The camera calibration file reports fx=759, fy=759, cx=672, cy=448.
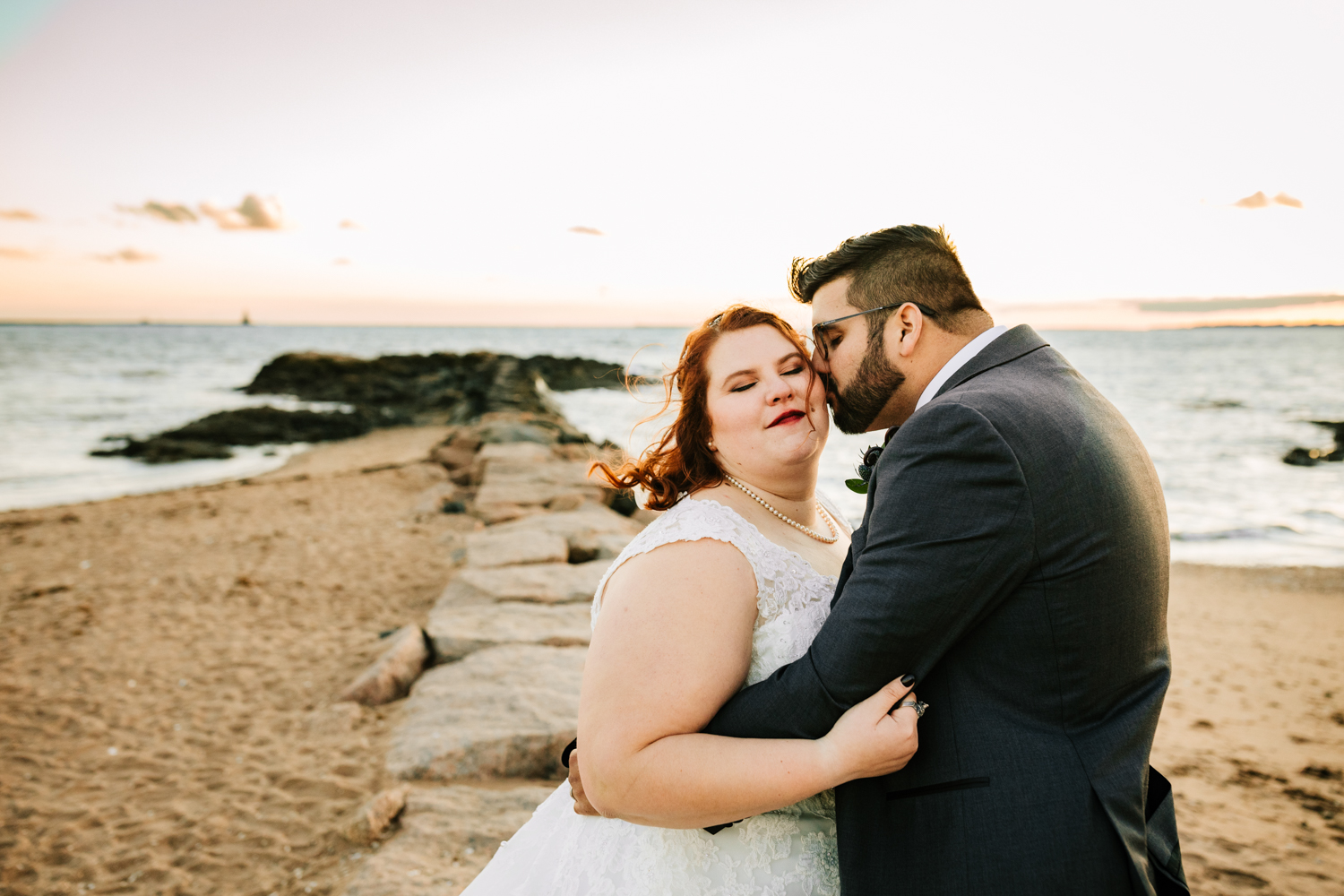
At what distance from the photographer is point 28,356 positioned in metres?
48.8

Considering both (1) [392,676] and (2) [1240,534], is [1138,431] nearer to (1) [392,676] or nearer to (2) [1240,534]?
(2) [1240,534]

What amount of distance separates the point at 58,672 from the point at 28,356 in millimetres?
57476

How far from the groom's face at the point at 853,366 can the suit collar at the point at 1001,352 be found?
1.00 feet

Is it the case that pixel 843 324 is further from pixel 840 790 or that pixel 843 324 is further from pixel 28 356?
pixel 28 356

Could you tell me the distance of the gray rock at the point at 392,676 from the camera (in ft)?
15.1

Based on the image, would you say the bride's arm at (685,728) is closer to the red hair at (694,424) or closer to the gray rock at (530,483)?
the red hair at (694,424)

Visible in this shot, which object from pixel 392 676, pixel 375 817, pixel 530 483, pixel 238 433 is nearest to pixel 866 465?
pixel 375 817

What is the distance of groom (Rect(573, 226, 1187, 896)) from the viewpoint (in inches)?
55.1

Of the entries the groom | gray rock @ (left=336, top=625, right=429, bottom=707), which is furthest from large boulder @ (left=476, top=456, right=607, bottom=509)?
the groom

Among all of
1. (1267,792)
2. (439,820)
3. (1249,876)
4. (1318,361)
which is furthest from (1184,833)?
(1318,361)

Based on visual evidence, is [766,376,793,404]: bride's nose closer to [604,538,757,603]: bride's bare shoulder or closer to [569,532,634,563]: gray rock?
[604,538,757,603]: bride's bare shoulder

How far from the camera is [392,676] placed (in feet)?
15.2

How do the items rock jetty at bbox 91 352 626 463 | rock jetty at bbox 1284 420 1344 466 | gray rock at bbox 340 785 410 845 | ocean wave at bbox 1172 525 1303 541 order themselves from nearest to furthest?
gray rock at bbox 340 785 410 845 < ocean wave at bbox 1172 525 1303 541 < rock jetty at bbox 1284 420 1344 466 < rock jetty at bbox 91 352 626 463

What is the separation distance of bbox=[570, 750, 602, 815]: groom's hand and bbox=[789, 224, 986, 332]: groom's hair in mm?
1446
